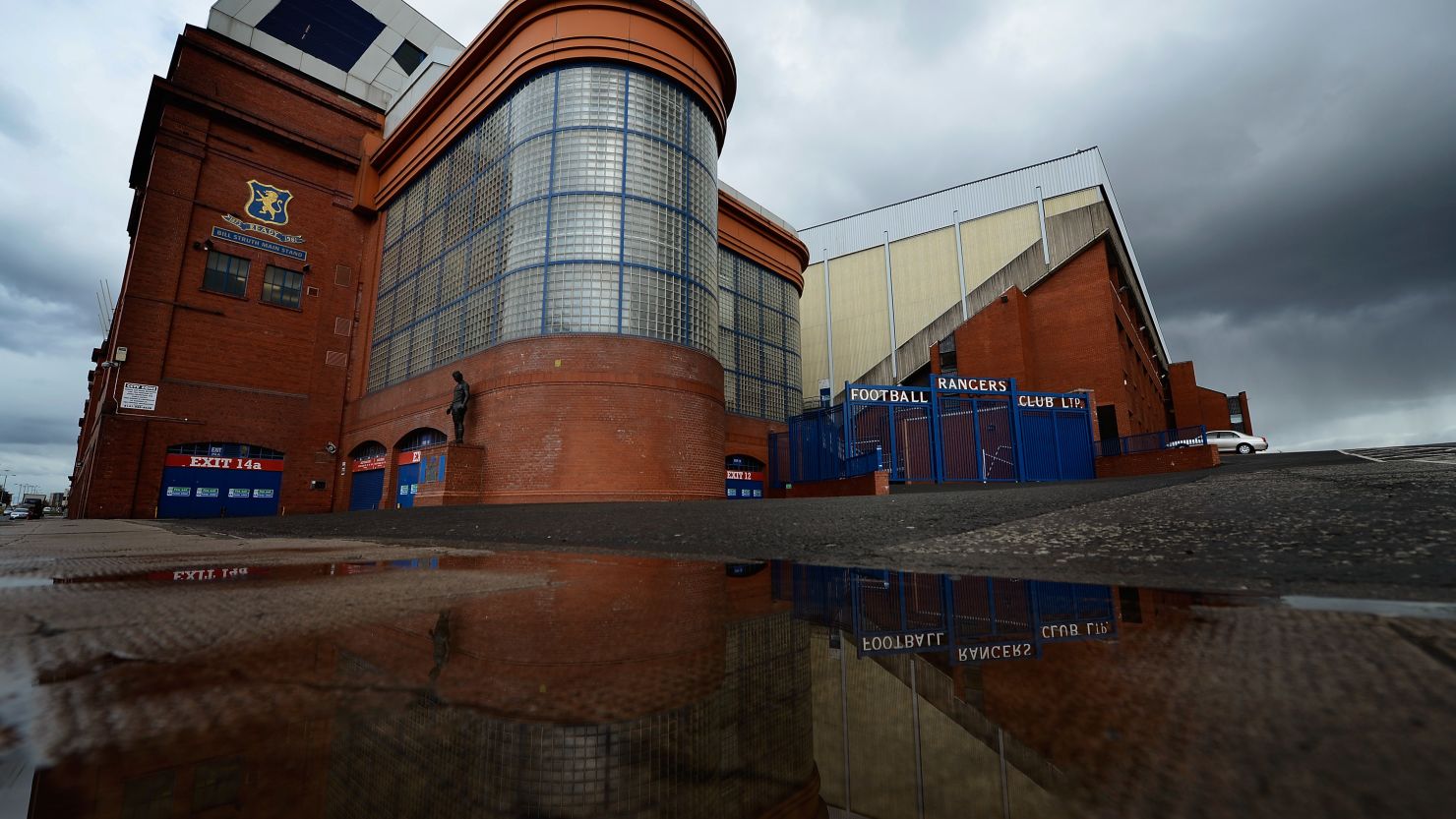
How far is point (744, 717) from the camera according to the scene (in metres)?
0.80

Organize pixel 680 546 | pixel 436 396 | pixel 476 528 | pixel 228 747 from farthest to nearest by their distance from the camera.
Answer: pixel 436 396, pixel 476 528, pixel 680 546, pixel 228 747

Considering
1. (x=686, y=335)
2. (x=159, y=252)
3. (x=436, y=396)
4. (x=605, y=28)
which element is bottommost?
(x=436, y=396)

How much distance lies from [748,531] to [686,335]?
444 inches

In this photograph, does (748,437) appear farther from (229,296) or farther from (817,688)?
(817,688)

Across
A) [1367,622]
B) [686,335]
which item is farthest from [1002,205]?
[1367,622]

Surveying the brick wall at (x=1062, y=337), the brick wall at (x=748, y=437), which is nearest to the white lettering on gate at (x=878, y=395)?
the brick wall at (x=748, y=437)

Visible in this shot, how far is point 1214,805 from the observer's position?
463mm

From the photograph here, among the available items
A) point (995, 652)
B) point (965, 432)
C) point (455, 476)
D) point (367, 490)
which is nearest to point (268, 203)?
point (367, 490)

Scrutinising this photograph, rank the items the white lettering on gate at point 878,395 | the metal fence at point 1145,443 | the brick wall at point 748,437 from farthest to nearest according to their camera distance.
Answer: the brick wall at point 748,437 → the metal fence at point 1145,443 → the white lettering on gate at point 878,395

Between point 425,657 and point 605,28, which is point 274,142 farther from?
point 425,657

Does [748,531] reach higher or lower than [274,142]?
lower

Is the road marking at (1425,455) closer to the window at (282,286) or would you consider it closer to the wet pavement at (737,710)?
the wet pavement at (737,710)

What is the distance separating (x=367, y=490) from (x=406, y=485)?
353 centimetres

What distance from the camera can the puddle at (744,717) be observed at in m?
0.53
